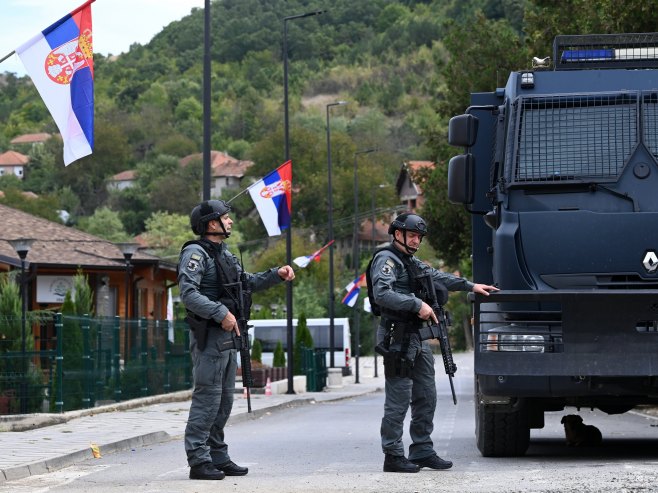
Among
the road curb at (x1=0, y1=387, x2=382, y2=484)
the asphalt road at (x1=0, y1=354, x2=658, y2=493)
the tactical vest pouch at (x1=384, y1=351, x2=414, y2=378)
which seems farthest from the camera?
the road curb at (x1=0, y1=387, x2=382, y2=484)

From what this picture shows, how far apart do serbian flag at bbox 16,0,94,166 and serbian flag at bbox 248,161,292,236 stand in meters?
14.7

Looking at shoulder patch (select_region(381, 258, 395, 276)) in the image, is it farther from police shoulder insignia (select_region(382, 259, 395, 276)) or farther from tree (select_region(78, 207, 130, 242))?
tree (select_region(78, 207, 130, 242))

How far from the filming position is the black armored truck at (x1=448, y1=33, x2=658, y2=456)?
12320mm

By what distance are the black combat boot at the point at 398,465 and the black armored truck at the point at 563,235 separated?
957 millimetres

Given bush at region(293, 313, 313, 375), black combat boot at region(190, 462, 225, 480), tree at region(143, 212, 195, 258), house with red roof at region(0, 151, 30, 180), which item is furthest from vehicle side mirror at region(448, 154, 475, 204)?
house with red roof at region(0, 151, 30, 180)

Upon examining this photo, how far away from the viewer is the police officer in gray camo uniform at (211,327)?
11.8 meters

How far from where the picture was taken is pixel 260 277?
12.2m

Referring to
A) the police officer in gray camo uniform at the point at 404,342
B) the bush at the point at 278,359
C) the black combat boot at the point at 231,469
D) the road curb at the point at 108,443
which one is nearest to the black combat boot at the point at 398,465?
the police officer in gray camo uniform at the point at 404,342

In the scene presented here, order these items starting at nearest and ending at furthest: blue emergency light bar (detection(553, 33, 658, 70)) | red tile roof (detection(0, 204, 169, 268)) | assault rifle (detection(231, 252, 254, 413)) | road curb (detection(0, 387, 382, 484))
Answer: assault rifle (detection(231, 252, 254, 413)), road curb (detection(0, 387, 382, 484)), blue emergency light bar (detection(553, 33, 658, 70)), red tile roof (detection(0, 204, 169, 268))

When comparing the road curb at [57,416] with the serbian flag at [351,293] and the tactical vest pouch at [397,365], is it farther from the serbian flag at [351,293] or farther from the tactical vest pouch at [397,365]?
the serbian flag at [351,293]

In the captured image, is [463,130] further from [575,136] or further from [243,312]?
[243,312]

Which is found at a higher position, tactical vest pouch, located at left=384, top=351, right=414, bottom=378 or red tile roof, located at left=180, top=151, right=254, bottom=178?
red tile roof, located at left=180, top=151, right=254, bottom=178

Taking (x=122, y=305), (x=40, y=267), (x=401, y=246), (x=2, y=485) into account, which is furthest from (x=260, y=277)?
(x=122, y=305)

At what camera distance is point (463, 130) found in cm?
1337
